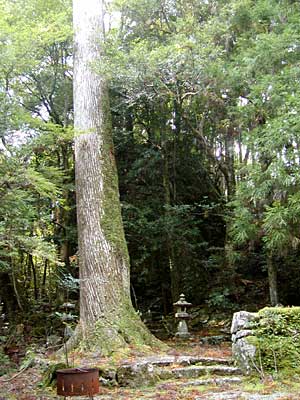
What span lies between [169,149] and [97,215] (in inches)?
179

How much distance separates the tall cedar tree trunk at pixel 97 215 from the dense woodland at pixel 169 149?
40 cm

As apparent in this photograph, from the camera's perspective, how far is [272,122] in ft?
20.5

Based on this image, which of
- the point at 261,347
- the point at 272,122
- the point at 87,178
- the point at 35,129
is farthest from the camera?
the point at 87,178

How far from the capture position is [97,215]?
6762 millimetres

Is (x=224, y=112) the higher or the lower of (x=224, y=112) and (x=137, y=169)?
the higher

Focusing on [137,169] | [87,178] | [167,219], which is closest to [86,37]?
[87,178]

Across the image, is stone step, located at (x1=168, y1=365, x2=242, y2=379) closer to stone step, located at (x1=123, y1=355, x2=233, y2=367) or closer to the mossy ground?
stone step, located at (x1=123, y1=355, x2=233, y2=367)

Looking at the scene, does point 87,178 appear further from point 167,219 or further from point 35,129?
point 167,219

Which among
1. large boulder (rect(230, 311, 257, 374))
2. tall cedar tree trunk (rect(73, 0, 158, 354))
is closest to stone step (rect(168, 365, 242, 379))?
large boulder (rect(230, 311, 257, 374))

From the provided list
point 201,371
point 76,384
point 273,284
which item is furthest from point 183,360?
point 273,284

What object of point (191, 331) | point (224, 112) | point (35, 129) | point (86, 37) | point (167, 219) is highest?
point (86, 37)

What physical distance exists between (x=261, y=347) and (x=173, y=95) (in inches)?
189

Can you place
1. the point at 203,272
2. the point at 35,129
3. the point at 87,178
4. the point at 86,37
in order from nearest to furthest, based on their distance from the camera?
the point at 35,129, the point at 87,178, the point at 86,37, the point at 203,272

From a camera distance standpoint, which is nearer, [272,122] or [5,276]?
[272,122]
